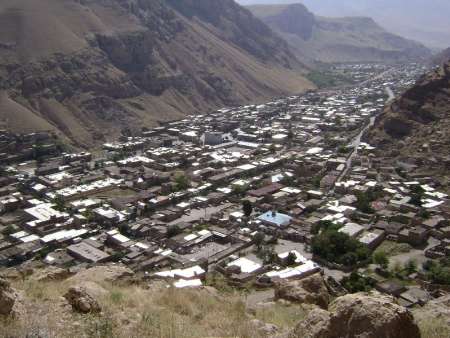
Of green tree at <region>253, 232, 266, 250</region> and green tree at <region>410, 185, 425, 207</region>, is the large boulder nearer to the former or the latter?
green tree at <region>253, 232, 266, 250</region>

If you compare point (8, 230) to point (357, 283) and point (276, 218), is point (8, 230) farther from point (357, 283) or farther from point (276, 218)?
point (357, 283)

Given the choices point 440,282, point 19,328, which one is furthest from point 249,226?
point 19,328

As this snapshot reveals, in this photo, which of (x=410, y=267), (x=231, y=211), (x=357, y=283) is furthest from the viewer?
(x=231, y=211)

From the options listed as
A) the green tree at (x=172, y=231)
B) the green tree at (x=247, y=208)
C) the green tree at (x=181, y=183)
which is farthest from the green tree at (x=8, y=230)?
the green tree at (x=247, y=208)

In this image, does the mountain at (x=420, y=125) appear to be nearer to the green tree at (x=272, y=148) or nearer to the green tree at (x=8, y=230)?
the green tree at (x=272, y=148)

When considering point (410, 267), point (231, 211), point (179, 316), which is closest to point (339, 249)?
point (410, 267)

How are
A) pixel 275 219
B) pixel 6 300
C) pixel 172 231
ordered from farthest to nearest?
1. pixel 275 219
2. pixel 172 231
3. pixel 6 300
